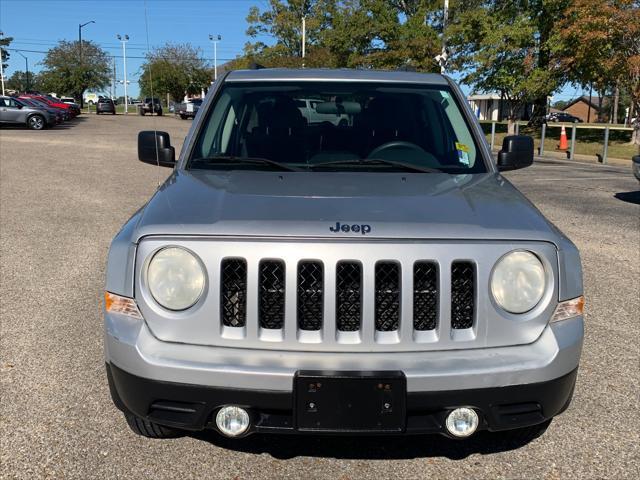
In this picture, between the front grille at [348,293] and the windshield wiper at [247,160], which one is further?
the windshield wiper at [247,160]

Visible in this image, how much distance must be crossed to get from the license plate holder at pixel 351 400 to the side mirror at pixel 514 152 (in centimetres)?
201

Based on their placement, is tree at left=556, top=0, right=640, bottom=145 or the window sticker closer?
the window sticker

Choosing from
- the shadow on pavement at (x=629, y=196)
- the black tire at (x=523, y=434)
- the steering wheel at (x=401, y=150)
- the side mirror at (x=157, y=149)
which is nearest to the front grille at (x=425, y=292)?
the black tire at (x=523, y=434)

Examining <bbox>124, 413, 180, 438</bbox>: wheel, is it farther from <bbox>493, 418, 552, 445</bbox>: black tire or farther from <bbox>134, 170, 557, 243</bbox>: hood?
<bbox>493, 418, 552, 445</bbox>: black tire

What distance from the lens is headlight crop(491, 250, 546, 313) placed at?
7.65 ft

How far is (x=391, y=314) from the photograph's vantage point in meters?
2.32

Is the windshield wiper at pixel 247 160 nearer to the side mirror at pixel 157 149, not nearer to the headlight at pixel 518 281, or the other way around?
the side mirror at pixel 157 149

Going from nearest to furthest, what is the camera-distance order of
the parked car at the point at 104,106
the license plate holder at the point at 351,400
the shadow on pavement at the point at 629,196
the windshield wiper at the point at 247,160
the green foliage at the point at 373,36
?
the license plate holder at the point at 351,400 < the windshield wiper at the point at 247,160 < the shadow on pavement at the point at 629,196 < the green foliage at the point at 373,36 < the parked car at the point at 104,106

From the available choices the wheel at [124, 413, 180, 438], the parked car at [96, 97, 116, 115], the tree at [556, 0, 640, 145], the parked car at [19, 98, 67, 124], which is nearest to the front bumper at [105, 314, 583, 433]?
the wheel at [124, 413, 180, 438]

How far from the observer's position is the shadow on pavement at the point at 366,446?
9.32 feet

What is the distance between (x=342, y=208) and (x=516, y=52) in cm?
2681

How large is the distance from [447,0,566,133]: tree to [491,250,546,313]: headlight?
2558cm

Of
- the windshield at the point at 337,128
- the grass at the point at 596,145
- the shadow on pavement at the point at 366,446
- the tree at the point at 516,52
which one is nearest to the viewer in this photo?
the shadow on pavement at the point at 366,446

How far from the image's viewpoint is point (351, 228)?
231 centimetres
